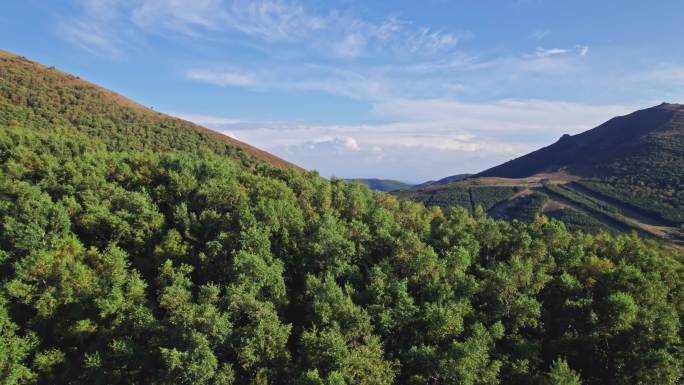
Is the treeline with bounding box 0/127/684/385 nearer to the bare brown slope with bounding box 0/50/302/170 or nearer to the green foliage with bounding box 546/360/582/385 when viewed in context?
the green foliage with bounding box 546/360/582/385

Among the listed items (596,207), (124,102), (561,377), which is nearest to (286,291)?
(561,377)

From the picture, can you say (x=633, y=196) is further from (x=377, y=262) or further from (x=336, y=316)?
(x=336, y=316)

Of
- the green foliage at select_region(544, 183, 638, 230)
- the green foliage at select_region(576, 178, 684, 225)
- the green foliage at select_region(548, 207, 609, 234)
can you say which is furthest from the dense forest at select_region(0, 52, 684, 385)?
the green foliage at select_region(576, 178, 684, 225)

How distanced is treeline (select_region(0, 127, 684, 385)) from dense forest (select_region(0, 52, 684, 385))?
0.64ft

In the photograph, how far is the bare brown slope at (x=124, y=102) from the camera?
12456 centimetres

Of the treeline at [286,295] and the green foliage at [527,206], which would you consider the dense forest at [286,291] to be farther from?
the green foliage at [527,206]

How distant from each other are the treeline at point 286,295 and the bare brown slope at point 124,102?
69.8 metres

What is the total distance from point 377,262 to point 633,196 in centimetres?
17629

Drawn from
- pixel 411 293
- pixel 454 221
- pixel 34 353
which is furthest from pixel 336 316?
pixel 454 221

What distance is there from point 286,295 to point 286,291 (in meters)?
1.71

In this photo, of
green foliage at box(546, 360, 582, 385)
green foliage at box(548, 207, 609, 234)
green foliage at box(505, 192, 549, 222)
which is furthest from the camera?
Answer: green foliage at box(505, 192, 549, 222)

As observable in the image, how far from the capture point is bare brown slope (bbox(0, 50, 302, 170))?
125m

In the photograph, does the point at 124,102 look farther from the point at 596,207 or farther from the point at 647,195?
the point at 647,195

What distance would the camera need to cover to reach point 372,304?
41500 mm
